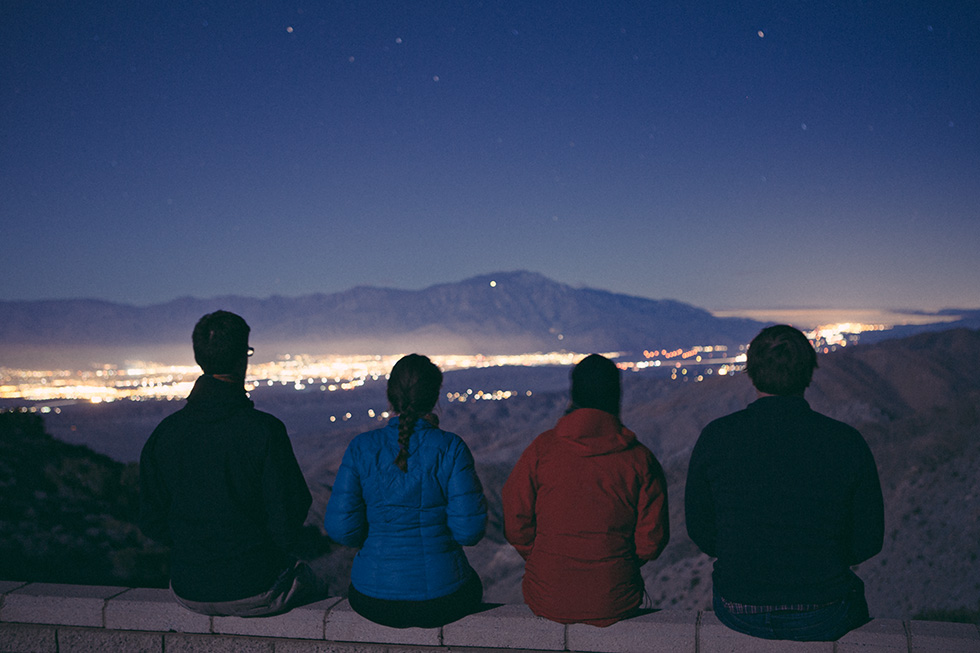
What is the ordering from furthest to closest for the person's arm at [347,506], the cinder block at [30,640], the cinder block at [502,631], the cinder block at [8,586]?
the cinder block at [8,586] → the cinder block at [30,640] → the cinder block at [502,631] → the person's arm at [347,506]

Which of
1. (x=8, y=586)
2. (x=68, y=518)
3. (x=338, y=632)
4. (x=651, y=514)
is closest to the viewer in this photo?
(x=651, y=514)

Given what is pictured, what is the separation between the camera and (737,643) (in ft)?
11.3

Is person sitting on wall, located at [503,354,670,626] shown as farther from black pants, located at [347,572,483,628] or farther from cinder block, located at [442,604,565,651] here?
black pants, located at [347,572,483,628]

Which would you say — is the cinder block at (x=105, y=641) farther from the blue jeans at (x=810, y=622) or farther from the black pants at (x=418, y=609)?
the blue jeans at (x=810, y=622)

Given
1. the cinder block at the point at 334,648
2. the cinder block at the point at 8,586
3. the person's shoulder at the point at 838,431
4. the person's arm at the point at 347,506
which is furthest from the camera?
the cinder block at the point at 8,586

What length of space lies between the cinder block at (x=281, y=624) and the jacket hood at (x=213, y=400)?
127 cm

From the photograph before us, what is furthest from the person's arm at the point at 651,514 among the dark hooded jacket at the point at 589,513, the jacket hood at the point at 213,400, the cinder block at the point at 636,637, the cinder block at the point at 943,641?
the jacket hood at the point at 213,400

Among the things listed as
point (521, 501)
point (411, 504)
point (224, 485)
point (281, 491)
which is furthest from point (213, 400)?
point (521, 501)

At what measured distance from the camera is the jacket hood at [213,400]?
11.6 feet

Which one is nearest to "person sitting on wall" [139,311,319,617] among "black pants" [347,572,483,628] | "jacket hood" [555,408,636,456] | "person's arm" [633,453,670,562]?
"black pants" [347,572,483,628]

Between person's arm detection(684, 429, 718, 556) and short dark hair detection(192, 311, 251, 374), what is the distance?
8.11 feet

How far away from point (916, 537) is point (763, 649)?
21557 mm

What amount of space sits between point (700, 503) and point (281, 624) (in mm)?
2511

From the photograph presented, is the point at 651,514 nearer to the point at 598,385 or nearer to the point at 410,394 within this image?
the point at 598,385
